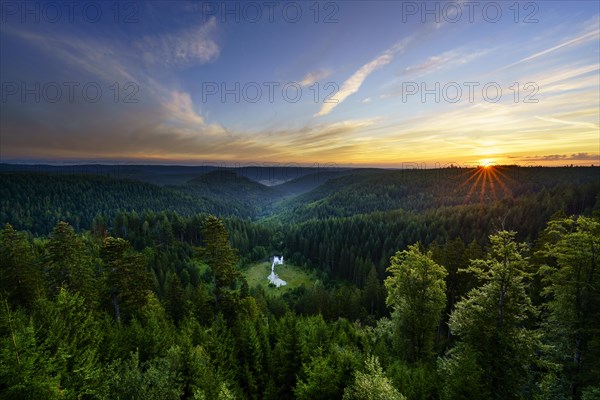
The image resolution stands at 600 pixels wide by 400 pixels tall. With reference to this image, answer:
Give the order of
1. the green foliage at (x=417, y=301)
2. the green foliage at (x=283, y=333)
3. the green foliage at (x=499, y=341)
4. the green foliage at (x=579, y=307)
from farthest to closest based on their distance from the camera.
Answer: the green foliage at (x=417, y=301) < the green foliage at (x=579, y=307) < the green foliage at (x=499, y=341) < the green foliage at (x=283, y=333)

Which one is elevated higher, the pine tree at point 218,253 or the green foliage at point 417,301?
the pine tree at point 218,253

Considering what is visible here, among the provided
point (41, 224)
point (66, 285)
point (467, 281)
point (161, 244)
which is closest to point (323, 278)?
point (161, 244)

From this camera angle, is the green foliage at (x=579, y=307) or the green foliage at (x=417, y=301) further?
the green foliage at (x=417, y=301)

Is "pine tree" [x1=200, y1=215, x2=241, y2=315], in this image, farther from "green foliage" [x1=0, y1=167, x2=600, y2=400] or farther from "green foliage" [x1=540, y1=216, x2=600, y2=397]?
"green foliage" [x1=540, y1=216, x2=600, y2=397]

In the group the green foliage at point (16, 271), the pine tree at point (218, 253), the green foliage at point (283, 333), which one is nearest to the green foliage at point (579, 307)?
the green foliage at point (283, 333)

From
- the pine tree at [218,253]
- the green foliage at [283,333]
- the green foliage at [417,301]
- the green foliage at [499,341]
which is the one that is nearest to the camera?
the green foliage at [283,333]

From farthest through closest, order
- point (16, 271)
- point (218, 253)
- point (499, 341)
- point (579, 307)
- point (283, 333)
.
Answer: point (283, 333) < point (16, 271) < point (218, 253) < point (579, 307) < point (499, 341)

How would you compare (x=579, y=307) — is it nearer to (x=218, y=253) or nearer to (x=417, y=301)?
(x=417, y=301)

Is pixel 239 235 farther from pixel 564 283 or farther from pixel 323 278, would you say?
pixel 564 283

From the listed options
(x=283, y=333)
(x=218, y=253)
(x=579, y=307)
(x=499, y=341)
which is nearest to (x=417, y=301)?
(x=499, y=341)

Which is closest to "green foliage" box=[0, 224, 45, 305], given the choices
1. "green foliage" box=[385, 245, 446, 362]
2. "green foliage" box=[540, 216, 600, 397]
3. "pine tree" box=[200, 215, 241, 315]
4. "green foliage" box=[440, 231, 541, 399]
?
"pine tree" box=[200, 215, 241, 315]

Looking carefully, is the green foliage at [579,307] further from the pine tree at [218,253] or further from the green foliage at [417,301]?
the pine tree at [218,253]
